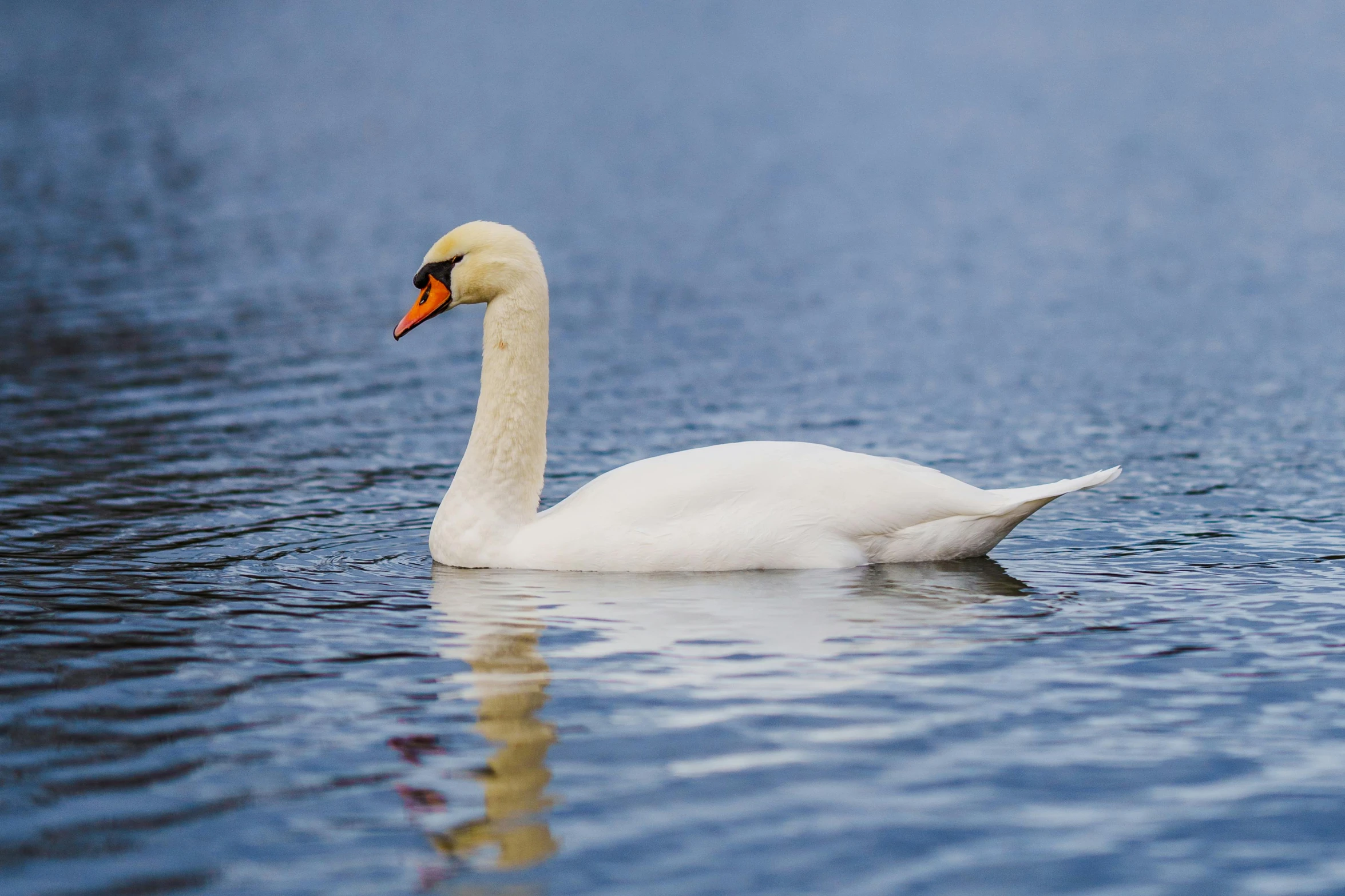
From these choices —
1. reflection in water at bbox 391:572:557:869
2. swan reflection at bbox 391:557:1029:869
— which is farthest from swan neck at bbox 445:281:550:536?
reflection in water at bbox 391:572:557:869

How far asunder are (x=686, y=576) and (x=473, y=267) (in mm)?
2270

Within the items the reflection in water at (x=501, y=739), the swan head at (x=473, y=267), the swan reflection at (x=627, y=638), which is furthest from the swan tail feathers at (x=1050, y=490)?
the swan head at (x=473, y=267)

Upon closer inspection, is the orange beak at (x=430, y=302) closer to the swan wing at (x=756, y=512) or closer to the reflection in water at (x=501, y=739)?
the swan wing at (x=756, y=512)

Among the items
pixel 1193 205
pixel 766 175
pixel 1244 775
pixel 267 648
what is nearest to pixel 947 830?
pixel 1244 775

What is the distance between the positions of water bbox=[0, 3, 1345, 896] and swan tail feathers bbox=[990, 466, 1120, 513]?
478 mm

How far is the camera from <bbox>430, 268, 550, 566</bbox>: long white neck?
999cm

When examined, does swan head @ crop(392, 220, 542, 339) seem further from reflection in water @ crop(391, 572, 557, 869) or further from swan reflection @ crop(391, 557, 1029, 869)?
reflection in water @ crop(391, 572, 557, 869)

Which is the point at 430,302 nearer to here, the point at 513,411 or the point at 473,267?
the point at 473,267

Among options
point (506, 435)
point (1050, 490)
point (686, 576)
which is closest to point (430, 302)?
point (506, 435)

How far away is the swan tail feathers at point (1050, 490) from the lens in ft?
30.0

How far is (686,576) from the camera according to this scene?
9609 mm

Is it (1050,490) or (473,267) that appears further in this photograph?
(473,267)

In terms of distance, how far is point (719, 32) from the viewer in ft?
375

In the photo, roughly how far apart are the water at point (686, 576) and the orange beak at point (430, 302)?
150 cm
